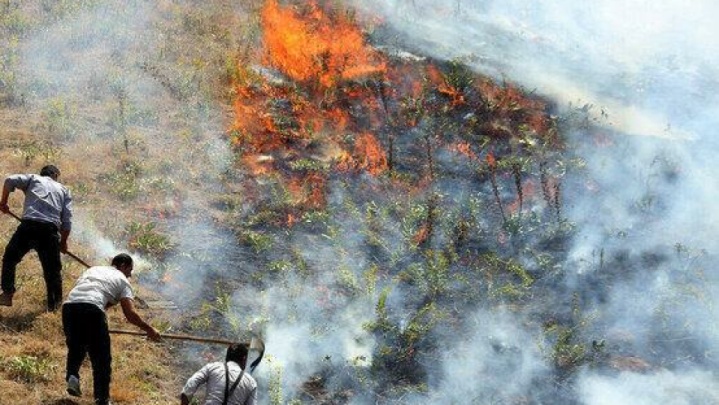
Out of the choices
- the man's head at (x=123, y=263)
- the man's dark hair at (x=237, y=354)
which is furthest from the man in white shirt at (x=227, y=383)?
the man's head at (x=123, y=263)

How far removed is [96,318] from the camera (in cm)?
577

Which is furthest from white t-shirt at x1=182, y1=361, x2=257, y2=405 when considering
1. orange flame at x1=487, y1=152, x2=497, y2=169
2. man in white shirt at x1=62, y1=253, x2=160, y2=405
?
orange flame at x1=487, y1=152, x2=497, y2=169

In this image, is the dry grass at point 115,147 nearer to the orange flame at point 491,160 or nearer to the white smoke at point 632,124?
the white smoke at point 632,124

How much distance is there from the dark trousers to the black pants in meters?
1.61

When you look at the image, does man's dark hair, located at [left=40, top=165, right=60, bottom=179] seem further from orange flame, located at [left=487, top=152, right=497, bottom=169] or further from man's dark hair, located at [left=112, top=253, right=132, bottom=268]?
orange flame, located at [left=487, top=152, right=497, bottom=169]

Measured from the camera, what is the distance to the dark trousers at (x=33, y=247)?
706cm

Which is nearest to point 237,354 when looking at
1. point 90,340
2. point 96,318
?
point 96,318

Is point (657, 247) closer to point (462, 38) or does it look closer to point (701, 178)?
point (701, 178)

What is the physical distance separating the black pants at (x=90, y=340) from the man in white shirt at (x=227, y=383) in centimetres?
123

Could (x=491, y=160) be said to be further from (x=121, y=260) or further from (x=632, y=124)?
(x=121, y=260)

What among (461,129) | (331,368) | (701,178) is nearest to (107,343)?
(331,368)

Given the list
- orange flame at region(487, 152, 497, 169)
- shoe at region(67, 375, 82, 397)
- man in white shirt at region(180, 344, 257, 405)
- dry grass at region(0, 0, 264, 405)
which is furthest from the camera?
orange flame at region(487, 152, 497, 169)

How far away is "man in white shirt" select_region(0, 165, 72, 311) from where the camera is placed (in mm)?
7047

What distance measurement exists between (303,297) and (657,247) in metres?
5.93
